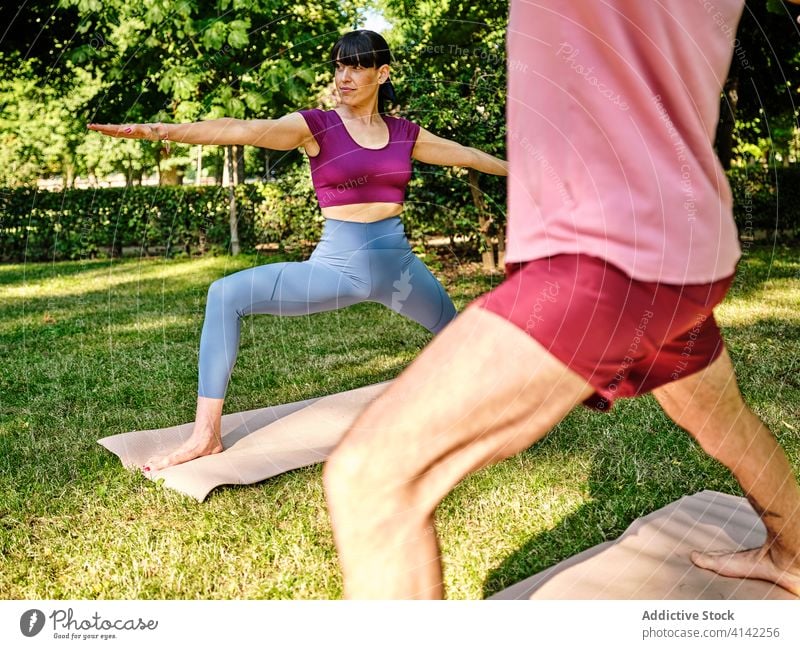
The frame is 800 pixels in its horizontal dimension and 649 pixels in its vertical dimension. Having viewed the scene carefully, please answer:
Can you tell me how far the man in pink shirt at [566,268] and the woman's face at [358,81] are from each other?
6.31 ft

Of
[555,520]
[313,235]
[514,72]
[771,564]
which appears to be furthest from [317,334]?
[514,72]

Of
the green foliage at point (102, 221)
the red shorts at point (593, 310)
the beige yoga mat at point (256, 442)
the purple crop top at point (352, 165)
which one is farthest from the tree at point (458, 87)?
the green foliage at point (102, 221)

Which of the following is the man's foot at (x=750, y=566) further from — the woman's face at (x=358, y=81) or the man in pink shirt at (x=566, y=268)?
the woman's face at (x=358, y=81)

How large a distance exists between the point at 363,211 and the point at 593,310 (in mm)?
2288

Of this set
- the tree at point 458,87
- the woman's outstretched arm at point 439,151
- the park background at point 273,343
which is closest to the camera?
the park background at point 273,343

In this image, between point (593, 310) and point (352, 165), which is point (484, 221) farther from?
point (593, 310)

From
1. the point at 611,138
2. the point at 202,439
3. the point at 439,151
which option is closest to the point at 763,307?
the point at 439,151

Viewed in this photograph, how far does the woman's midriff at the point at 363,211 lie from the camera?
3.56 m

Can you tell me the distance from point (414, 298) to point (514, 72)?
2202 mm

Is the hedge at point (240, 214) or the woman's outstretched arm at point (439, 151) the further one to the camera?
the hedge at point (240, 214)

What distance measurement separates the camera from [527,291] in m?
1.39

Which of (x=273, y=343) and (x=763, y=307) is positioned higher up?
(x=763, y=307)

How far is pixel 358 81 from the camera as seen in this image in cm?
345
